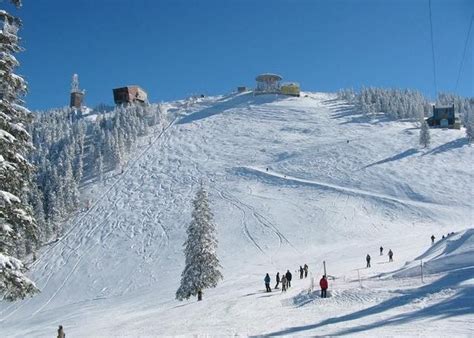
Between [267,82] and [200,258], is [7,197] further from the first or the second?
[267,82]

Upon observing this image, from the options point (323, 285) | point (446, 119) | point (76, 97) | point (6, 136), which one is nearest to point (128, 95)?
point (76, 97)

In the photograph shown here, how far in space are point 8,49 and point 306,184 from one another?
214ft

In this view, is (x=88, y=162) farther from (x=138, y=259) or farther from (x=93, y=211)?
(x=138, y=259)

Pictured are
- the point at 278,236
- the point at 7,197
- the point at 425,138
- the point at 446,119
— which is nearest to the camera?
the point at 7,197

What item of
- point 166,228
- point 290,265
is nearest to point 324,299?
point 290,265

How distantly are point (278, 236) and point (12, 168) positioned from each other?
47.9 meters

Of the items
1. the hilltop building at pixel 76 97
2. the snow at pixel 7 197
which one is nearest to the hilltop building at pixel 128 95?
the hilltop building at pixel 76 97

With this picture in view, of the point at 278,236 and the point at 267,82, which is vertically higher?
the point at 267,82

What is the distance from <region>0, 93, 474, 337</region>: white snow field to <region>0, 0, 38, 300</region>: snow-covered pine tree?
22.3 feet

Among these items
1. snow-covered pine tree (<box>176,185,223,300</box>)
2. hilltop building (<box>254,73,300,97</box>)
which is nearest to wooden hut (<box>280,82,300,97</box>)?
hilltop building (<box>254,73,300,97</box>)

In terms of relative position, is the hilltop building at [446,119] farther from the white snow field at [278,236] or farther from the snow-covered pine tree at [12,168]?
the snow-covered pine tree at [12,168]

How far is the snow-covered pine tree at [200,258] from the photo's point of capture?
33.6 meters

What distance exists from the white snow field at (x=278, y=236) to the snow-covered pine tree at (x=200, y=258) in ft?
5.37

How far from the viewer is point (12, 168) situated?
38.4ft
